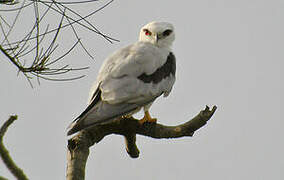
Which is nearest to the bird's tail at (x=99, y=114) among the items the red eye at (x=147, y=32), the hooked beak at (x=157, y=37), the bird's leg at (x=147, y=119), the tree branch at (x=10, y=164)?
the bird's leg at (x=147, y=119)

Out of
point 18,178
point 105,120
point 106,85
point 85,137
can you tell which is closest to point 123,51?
point 106,85

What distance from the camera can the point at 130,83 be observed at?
6.33m

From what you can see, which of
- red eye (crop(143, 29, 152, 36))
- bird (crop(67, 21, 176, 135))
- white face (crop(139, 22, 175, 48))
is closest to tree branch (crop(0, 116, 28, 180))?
Result: bird (crop(67, 21, 176, 135))

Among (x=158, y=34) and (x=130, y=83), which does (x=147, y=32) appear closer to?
(x=158, y=34)

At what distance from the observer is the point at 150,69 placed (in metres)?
6.54

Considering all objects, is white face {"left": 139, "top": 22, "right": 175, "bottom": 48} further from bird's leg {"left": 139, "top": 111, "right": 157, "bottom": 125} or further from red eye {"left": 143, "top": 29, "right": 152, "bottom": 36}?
bird's leg {"left": 139, "top": 111, "right": 157, "bottom": 125}

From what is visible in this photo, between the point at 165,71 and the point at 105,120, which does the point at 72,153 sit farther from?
the point at 165,71

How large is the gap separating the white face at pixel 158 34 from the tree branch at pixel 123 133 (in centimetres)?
186

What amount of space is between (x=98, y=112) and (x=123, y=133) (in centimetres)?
36

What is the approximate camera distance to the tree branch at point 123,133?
196 inches

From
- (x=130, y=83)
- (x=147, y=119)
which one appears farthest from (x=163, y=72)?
(x=147, y=119)

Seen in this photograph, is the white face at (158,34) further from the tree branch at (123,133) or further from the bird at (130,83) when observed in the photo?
the tree branch at (123,133)

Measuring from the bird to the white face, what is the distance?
0.50 metres

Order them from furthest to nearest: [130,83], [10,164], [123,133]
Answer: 1. [130,83]
2. [123,133]
3. [10,164]
